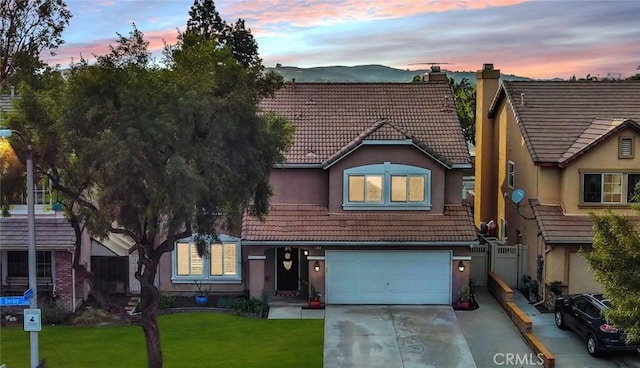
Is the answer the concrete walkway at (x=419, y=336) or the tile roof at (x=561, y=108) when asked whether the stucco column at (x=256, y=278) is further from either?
the tile roof at (x=561, y=108)

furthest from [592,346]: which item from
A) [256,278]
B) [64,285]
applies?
[64,285]

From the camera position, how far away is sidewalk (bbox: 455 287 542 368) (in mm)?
19016

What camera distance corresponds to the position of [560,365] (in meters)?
18.5

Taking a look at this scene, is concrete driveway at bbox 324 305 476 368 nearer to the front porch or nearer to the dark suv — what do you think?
the front porch

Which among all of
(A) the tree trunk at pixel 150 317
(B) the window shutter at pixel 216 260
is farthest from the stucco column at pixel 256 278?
(A) the tree trunk at pixel 150 317

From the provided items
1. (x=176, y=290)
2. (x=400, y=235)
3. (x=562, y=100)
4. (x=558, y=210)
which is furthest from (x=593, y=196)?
(x=176, y=290)

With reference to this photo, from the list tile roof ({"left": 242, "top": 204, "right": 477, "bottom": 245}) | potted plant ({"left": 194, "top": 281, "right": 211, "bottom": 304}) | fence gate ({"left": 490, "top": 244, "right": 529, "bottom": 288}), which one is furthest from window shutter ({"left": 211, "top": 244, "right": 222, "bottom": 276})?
fence gate ({"left": 490, "top": 244, "right": 529, "bottom": 288})

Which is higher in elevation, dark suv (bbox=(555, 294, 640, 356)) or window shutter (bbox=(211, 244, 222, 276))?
window shutter (bbox=(211, 244, 222, 276))

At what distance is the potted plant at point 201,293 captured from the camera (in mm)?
24078

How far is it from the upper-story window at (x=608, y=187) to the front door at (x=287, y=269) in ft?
35.9

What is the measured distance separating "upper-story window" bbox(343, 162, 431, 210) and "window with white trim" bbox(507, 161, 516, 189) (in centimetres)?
590

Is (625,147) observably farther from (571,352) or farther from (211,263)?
(211,263)

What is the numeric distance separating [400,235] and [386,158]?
2.93 m

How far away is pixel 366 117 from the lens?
88.4ft
